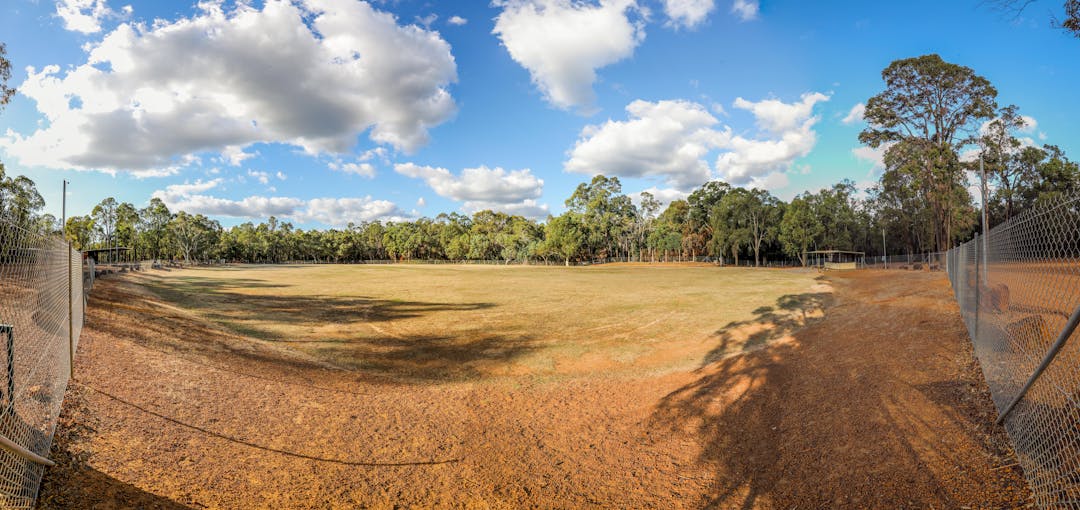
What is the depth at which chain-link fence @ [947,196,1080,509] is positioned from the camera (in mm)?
3436

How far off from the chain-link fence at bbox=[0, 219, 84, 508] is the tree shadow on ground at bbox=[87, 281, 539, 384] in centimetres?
309

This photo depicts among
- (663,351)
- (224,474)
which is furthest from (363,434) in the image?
(663,351)

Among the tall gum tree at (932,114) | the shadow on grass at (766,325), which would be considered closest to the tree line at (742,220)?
the tall gum tree at (932,114)

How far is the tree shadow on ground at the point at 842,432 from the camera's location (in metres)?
4.27

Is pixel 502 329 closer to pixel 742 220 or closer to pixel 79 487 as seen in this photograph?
pixel 79 487

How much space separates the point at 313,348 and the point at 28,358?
709cm

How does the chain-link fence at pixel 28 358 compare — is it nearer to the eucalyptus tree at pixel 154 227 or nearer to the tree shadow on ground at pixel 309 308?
the tree shadow on ground at pixel 309 308

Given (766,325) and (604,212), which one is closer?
(766,325)

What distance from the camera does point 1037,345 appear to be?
5.10m

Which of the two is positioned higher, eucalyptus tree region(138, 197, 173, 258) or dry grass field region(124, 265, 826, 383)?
eucalyptus tree region(138, 197, 173, 258)

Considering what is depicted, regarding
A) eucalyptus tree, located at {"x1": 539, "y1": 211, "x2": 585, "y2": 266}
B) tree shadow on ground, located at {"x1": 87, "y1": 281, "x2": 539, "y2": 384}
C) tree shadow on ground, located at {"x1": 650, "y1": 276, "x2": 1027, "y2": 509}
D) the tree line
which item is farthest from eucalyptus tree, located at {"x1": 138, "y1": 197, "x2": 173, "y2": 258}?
tree shadow on ground, located at {"x1": 650, "y1": 276, "x2": 1027, "y2": 509}

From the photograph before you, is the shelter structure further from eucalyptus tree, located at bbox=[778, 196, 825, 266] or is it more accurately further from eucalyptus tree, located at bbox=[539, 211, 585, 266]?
eucalyptus tree, located at bbox=[539, 211, 585, 266]

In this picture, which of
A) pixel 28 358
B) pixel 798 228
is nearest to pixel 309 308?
pixel 28 358

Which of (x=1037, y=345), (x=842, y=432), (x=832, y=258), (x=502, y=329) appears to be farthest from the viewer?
(x=832, y=258)
